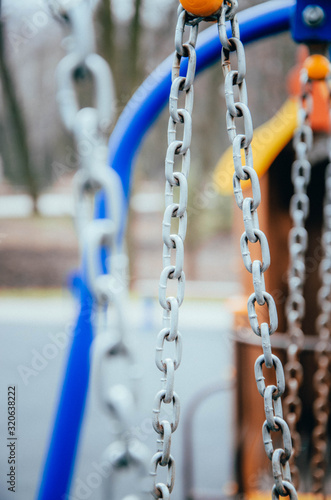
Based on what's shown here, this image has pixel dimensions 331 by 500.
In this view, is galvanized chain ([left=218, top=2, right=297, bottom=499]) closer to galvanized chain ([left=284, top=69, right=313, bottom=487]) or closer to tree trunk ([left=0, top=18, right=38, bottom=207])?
galvanized chain ([left=284, top=69, right=313, bottom=487])

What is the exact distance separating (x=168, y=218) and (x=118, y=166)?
0.78 meters

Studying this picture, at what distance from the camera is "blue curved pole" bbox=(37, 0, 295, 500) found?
1242 mm

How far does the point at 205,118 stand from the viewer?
390 inches

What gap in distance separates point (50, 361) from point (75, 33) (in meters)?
5.29

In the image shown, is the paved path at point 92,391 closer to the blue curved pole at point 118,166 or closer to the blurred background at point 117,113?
the blue curved pole at point 118,166

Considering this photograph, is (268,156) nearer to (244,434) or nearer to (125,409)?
(244,434)

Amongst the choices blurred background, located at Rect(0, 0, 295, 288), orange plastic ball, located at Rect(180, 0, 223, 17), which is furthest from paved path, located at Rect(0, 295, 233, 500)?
blurred background, located at Rect(0, 0, 295, 288)

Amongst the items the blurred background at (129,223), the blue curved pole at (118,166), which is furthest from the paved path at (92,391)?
the blue curved pole at (118,166)

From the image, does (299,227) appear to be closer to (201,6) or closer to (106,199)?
(106,199)

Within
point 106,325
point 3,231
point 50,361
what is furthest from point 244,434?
point 3,231

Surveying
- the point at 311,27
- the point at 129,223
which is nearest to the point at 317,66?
the point at 311,27

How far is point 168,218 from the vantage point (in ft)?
2.34

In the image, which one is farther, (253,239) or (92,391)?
(92,391)

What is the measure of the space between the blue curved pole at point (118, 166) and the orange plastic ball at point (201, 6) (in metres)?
0.57
